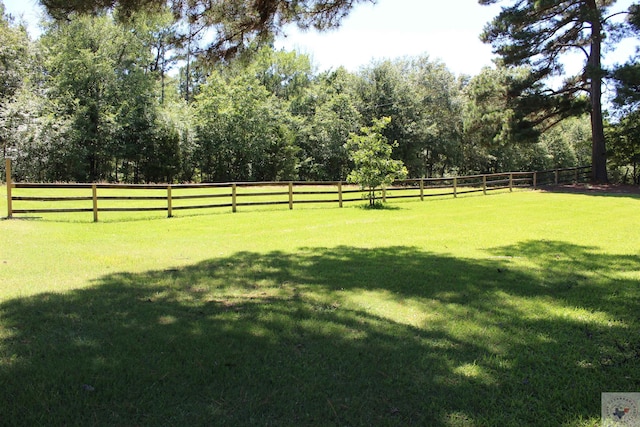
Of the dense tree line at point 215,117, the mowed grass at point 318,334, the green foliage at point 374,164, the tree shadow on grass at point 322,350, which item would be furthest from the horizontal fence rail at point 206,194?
the tree shadow on grass at point 322,350

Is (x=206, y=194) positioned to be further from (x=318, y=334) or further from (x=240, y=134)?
(x=318, y=334)

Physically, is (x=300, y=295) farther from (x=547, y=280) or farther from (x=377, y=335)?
(x=547, y=280)

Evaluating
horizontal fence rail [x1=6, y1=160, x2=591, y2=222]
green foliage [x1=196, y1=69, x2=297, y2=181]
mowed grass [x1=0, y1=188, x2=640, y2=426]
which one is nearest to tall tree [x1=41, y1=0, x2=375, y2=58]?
mowed grass [x1=0, y1=188, x2=640, y2=426]

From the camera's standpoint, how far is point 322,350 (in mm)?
3408

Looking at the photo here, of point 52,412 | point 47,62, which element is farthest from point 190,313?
point 47,62

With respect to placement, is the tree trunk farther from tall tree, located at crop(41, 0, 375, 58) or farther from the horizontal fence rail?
tall tree, located at crop(41, 0, 375, 58)

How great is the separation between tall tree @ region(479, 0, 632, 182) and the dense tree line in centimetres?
98

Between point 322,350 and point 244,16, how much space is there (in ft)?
17.9

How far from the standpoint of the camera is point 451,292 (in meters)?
5.02

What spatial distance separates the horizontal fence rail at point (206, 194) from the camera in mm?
12680

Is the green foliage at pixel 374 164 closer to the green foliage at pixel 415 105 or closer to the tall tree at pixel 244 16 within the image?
the tall tree at pixel 244 16

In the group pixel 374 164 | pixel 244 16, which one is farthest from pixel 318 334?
pixel 374 164

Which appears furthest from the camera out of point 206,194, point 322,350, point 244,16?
point 206,194

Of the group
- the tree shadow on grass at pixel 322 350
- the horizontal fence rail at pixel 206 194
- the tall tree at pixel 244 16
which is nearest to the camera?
the tree shadow on grass at pixel 322 350
